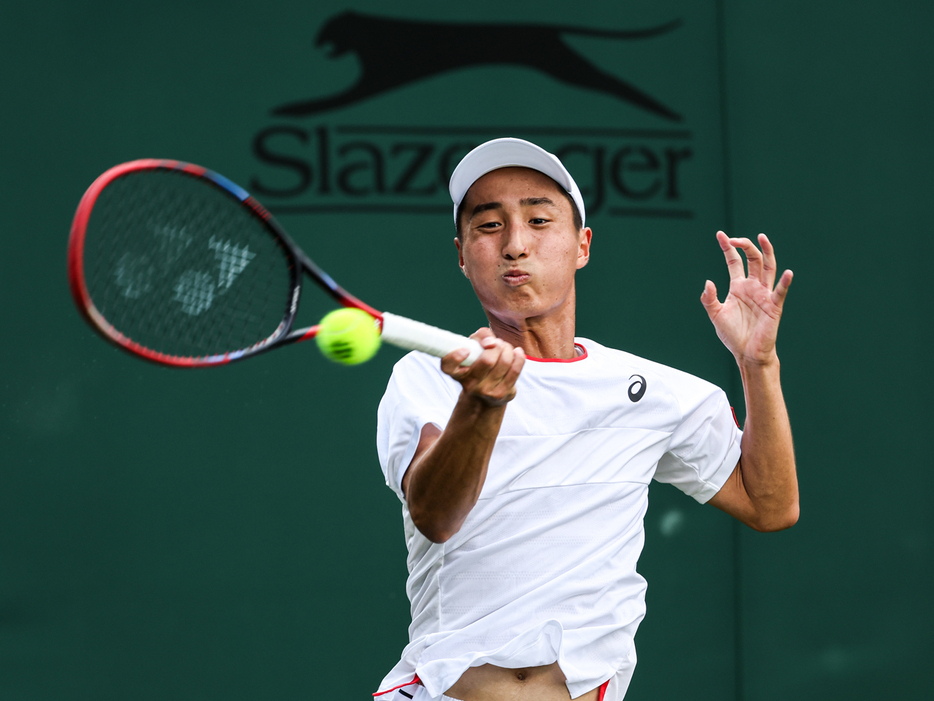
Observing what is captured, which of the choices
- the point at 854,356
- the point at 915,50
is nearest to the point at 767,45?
the point at 915,50

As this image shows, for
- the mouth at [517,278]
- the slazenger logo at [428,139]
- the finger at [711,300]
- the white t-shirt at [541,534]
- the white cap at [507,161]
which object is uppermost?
the slazenger logo at [428,139]

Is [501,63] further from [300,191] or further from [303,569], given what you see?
[303,569]

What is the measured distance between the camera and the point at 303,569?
10.6ft

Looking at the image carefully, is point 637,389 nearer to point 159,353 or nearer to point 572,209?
point 572,209

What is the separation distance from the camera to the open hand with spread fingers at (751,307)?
1931 millimetres

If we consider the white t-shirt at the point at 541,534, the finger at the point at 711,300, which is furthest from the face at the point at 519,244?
the finger at the point at 711,300

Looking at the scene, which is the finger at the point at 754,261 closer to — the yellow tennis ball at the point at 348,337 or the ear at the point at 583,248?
the ear at the point at 583,248

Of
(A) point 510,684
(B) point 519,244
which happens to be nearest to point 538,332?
(B) point 519,244

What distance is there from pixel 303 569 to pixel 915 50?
2.84m

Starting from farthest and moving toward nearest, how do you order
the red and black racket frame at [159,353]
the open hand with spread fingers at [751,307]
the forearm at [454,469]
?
1. the open hand with spread fingers at [751,307]
2. the forearm at [454,469]
3. the red and black racket frame at [159,353]

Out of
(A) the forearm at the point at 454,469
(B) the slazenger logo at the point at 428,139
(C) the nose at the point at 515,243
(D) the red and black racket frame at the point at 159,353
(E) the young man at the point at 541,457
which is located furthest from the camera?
(B) the slazenger logo at the point at 428,139

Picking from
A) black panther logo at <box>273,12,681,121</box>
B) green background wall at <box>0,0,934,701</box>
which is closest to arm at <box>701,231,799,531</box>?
green background wall at <box>0,0,934,701</box>

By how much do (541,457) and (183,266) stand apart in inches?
35.7

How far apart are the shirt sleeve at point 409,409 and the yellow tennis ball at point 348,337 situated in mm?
192
